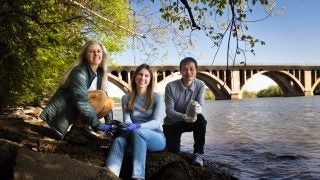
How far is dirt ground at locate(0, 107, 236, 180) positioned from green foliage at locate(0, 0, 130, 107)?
1764mm

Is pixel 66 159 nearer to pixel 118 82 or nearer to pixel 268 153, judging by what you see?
pixel 268 153

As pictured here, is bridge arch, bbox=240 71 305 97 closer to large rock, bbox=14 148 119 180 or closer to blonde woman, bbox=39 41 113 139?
blonde woman, bbox=39 41 113 139

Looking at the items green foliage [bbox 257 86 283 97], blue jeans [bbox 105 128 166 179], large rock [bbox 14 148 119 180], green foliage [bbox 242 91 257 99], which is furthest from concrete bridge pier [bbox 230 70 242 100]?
large rock [bbox 14 148 119 180]

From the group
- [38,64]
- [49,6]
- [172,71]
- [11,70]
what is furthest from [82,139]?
[172,71]

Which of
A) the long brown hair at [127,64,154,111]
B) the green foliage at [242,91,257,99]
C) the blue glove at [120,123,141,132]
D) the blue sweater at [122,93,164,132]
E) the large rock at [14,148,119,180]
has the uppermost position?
the long brown hair at [127,64,154,111]

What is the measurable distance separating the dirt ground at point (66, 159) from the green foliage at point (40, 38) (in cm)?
176

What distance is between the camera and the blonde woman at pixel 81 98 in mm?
4836

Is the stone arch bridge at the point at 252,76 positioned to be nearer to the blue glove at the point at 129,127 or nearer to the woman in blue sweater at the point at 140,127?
the woman in blue sweater at the point at 140,127

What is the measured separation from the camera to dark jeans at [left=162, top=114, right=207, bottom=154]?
5.22 meters

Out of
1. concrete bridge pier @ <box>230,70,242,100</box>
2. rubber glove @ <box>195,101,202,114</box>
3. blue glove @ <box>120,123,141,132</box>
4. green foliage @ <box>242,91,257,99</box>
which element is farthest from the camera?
green foliage @ <box>242,91,257,99</box>

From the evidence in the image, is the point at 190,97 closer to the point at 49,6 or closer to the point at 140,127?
the point at 140,127

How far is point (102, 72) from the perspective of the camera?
17.7 feet

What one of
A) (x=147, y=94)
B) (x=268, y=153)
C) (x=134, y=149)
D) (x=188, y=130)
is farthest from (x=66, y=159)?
(x=268, y=153)

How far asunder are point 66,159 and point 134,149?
72 cm
